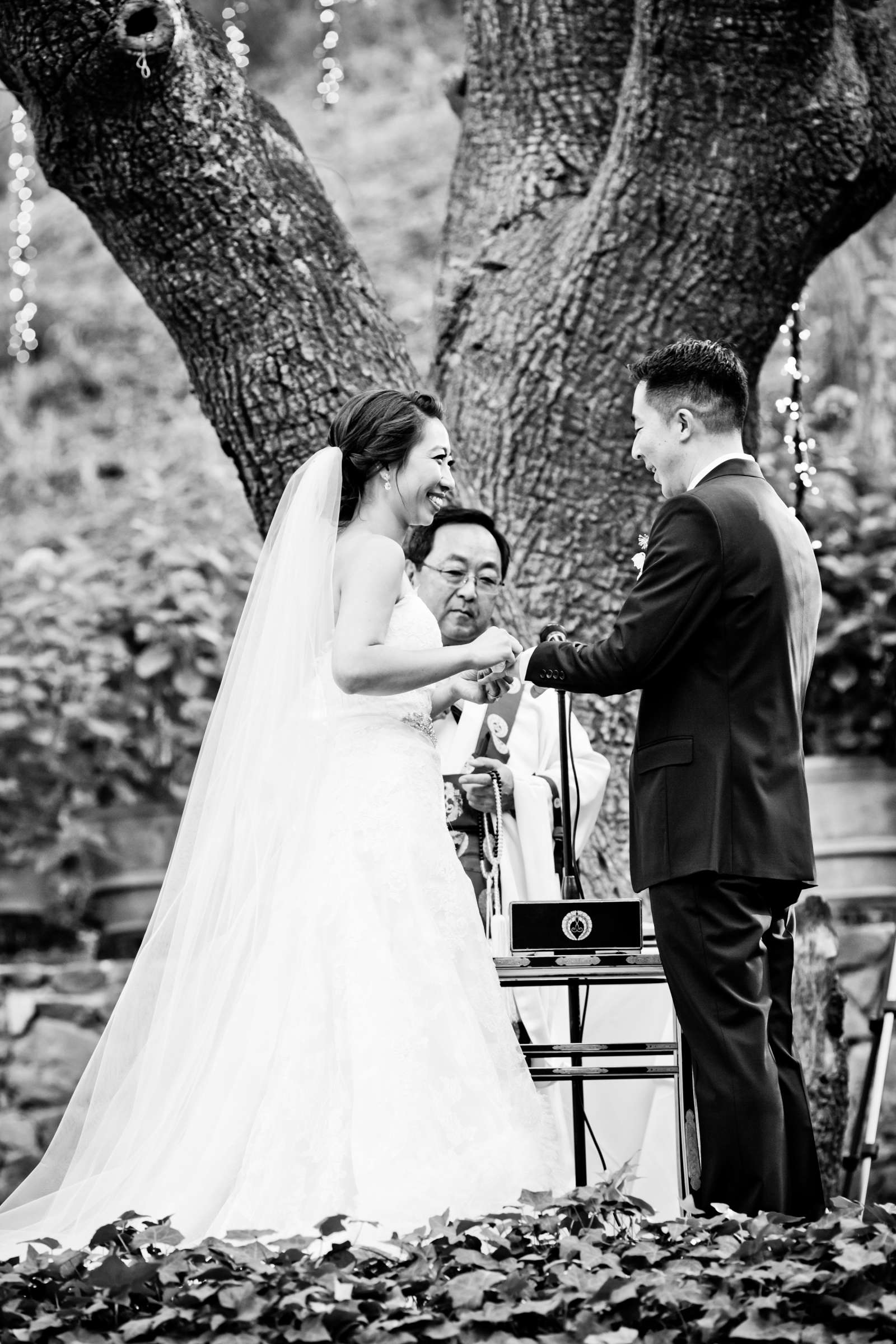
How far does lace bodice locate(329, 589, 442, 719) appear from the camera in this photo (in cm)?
388

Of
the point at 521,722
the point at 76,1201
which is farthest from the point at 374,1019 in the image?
the point at 521,722

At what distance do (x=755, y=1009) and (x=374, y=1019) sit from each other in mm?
828

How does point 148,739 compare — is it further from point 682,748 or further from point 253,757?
point 682,748

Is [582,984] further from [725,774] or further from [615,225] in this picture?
[615,225]

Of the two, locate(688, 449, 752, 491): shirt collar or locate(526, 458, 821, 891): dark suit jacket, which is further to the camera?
locate(688, 449, 752, 491): shirt collar

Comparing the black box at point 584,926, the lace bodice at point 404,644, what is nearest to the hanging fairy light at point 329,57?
the lace bodice at point 404,644

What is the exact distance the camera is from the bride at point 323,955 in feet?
11.3

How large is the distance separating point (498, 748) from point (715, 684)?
1.39 metres

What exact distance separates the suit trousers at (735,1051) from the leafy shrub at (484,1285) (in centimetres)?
16

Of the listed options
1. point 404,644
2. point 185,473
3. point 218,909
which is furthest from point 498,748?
point 185,473

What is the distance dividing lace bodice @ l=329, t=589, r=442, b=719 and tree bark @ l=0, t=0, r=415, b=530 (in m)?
0.98

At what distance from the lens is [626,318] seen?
524cm

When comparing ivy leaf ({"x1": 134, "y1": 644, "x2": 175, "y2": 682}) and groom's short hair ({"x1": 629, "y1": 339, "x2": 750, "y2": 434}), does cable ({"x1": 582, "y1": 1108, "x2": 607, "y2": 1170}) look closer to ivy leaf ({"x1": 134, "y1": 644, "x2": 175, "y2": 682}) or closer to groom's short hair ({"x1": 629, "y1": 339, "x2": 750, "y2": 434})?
groom's short hair ({"x1": 629, "y1": 339, "x2": 750, "y2": 434})

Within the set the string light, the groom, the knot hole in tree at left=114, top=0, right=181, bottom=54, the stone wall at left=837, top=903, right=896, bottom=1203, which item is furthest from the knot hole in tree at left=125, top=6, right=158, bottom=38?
the stone wall at left=837, top=903, right=896, bottom=1203
